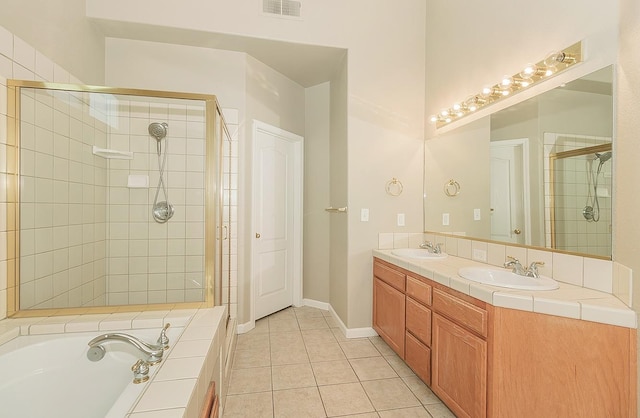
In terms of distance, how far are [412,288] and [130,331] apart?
178 cm

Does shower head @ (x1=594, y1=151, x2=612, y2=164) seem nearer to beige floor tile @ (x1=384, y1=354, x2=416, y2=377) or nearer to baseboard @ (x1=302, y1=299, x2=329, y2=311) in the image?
beige floor tile @ (x1=384, y1=354, x2=416, y2=377)

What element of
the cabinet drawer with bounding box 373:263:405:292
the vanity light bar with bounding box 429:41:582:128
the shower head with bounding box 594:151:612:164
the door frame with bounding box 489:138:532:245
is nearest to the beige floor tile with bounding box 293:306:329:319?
the cabinet drawer with bounding box 373:263:405:292

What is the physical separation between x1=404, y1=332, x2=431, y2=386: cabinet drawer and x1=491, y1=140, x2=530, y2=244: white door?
93cm

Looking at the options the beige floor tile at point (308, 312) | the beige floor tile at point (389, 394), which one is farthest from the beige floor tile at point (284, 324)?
the beige floor tile at point (389, 394)

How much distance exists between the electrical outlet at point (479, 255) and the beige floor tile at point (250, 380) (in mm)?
1773

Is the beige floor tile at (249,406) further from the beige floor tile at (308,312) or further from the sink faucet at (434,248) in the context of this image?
the sink faucet at (434,248)

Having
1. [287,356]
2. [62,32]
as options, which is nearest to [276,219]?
[287,356]

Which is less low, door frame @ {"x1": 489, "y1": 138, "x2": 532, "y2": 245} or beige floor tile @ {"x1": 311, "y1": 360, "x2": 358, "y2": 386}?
door frame @ {"x1": 489, "y1": 138, "x2": 532, "y2": 245}

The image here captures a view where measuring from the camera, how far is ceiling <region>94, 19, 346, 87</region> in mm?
2557

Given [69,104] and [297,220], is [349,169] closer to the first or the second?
[297,220]

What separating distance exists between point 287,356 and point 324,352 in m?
0.32

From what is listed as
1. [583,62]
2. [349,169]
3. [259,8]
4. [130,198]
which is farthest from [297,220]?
[583,62]

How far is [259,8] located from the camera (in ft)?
8.71

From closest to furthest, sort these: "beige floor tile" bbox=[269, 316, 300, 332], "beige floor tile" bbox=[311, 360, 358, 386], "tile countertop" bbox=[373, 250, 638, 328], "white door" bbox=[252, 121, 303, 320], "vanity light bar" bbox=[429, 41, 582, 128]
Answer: "tile countertop" bbox=[373, 250, 638, 328]
"vanity light bar" bbox=[429, 41, 582, 128]
"beige floor tile" bbox=[311, 360, 358, 386]
"beige floor tile" bbox=[269, 316, 300, 332]
"white door" bbox=[252, 121, 303, 320]
